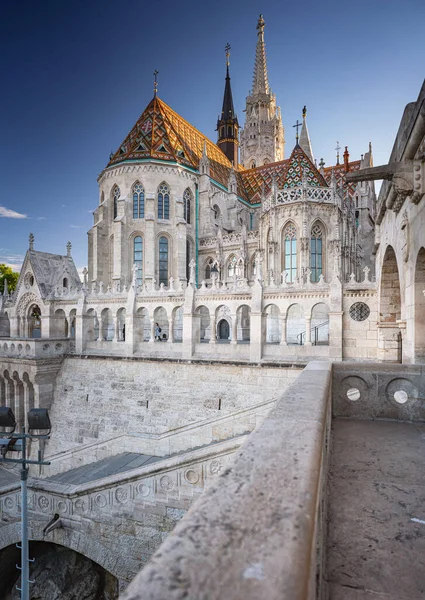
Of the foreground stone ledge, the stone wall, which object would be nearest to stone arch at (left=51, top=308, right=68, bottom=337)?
the stone wall

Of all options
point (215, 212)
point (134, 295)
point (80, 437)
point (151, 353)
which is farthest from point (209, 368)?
point (215, 212)

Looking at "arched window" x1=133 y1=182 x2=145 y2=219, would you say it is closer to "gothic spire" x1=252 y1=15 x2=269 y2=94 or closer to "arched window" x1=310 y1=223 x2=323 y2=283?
"arched window" x1=310 y1=223 x2=323 y2=283

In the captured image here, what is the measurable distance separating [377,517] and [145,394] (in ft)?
43.8

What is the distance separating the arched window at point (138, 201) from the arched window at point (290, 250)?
10.6m

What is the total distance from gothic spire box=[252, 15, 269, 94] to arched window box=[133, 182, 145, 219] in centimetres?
3027

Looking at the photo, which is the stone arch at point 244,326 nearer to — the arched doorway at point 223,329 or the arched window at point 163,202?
the arched doorway at point 223,329

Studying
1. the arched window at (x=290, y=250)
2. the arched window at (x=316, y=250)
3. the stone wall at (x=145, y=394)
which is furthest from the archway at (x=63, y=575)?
the arched window at (x=316, y=250)

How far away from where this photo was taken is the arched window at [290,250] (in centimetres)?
2073

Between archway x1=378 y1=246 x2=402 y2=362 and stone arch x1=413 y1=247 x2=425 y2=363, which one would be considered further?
archway x1=378 y1=246 x2=402 y2=362

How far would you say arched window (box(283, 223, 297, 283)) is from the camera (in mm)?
20734

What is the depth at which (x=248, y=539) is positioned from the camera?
101cm

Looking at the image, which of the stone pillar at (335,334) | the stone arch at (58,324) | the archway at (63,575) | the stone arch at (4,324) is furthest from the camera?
the stone arch at (4,324)

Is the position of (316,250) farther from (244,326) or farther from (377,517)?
(377,517)

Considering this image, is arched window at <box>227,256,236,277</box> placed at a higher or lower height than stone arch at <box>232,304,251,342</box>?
higher
